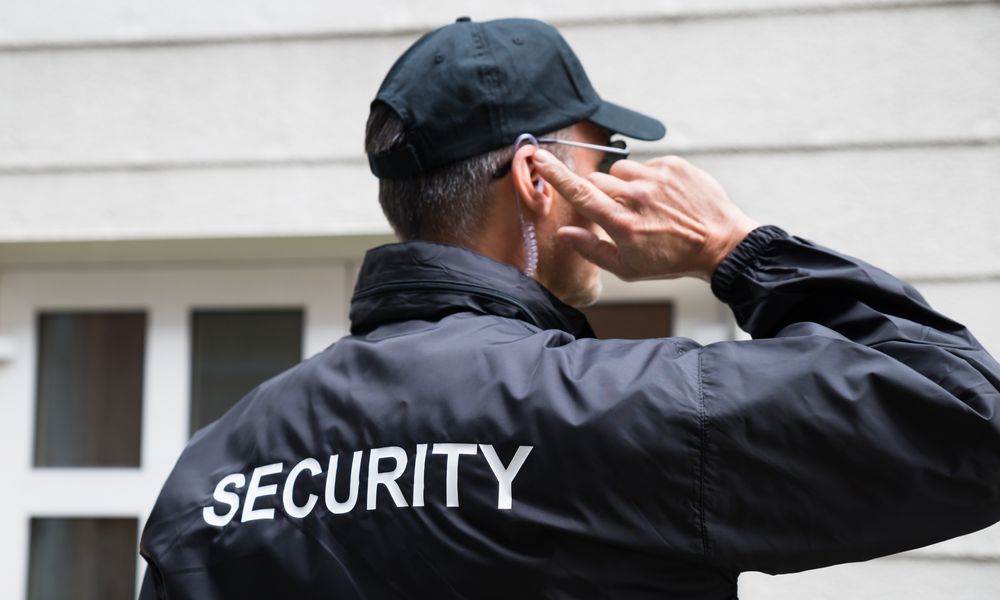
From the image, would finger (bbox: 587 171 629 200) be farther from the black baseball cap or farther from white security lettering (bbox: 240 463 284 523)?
white security lettering (bbox: 240 463 284 523)

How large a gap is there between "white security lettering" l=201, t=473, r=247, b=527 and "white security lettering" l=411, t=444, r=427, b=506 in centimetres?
23

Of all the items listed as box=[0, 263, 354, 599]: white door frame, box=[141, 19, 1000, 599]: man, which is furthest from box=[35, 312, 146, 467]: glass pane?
box=[141, 19, 1000, 599]: man

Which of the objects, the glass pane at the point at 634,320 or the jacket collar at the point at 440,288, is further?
the glass pane at the point at 634,320

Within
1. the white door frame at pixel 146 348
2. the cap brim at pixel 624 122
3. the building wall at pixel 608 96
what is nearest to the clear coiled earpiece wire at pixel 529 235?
the cap brim at pixel 624 122

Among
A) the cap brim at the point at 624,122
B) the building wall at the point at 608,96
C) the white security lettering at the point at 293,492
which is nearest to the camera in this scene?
the white security lettering at the point at 293,492

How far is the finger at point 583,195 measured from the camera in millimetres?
1192

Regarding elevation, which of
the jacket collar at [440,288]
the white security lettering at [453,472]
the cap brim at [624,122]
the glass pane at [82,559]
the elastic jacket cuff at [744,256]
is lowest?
the glass pane at [82,559]

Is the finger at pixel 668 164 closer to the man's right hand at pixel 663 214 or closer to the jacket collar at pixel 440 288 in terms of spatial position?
the man's right hand at pixel 663 214

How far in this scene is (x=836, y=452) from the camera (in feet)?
3.20

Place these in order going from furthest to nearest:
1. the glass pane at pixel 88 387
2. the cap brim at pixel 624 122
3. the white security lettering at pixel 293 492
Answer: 1. the glass pane at pixel 88 387
2. the cap brim at pixel 624 122
3. the white security lettering at pixel 293 492

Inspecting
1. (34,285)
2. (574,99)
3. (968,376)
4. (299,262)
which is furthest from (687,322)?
(34,285)

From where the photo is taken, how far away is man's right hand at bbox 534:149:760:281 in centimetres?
120

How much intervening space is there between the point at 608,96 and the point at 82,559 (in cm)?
174

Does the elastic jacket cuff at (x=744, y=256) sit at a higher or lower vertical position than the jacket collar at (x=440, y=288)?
higher
